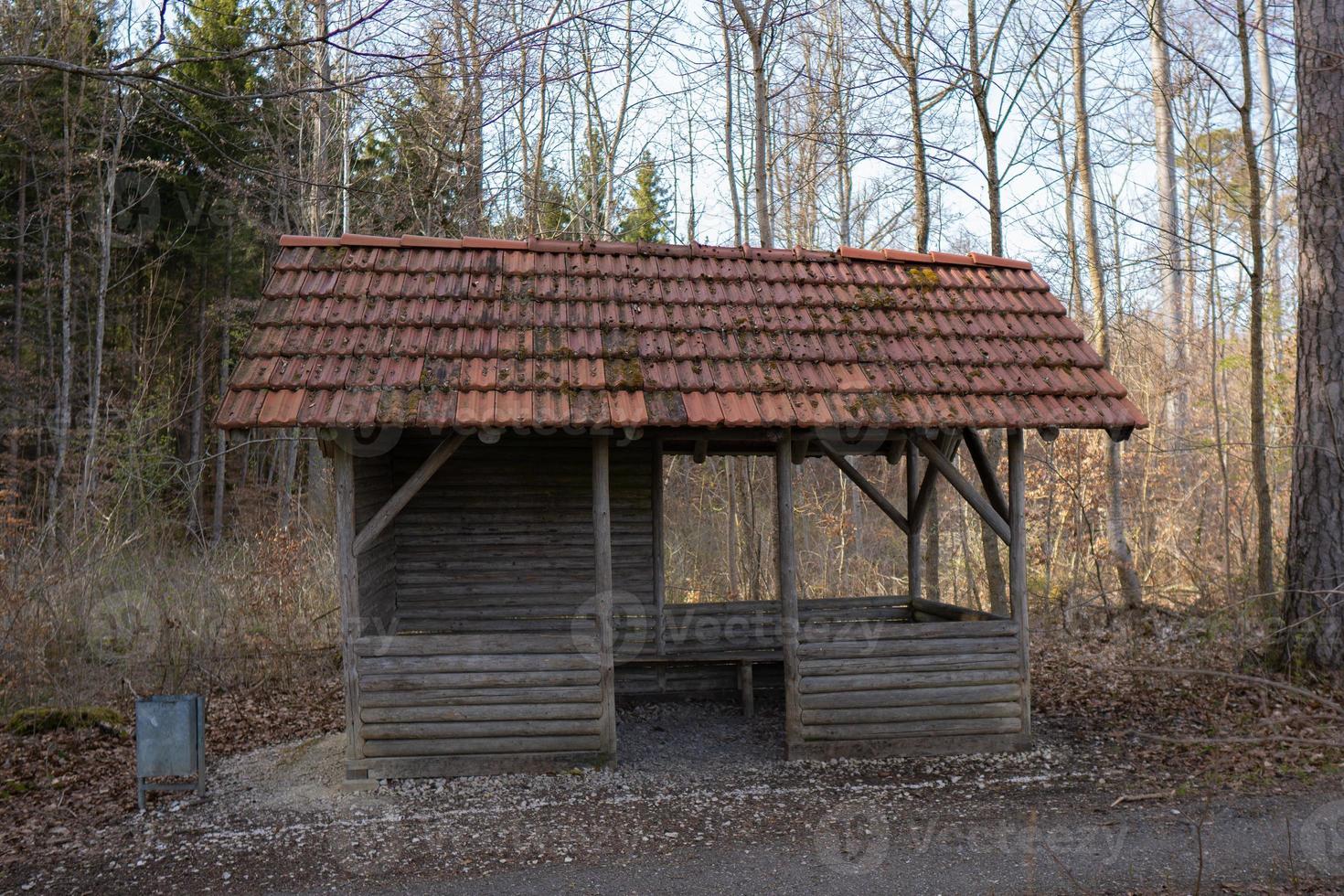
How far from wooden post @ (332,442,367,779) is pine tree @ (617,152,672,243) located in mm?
12377

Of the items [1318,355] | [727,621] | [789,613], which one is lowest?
[727,621]

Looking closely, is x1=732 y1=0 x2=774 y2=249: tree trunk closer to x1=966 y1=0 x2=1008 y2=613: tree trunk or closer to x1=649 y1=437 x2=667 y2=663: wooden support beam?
x1=966 y1=0 x2=1008 y2=613: tree trunk

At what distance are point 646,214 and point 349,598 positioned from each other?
52.9ft

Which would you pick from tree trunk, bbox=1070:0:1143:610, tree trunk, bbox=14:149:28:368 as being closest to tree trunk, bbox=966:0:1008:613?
tree trunk, bbox=1070:0:1143:610

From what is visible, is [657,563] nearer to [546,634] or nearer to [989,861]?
[546,634]

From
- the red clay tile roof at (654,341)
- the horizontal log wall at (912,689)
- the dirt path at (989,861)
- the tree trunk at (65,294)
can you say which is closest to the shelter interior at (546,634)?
the horizontal log wall at (912,689)

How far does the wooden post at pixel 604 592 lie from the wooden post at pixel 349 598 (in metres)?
1.61

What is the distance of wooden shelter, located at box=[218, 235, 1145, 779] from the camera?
6.50 meters

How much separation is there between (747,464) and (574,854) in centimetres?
802

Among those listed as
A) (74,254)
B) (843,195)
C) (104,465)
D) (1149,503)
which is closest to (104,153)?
(74,254)

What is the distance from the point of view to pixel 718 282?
7949mm

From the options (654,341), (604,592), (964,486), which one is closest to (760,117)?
(654,341)

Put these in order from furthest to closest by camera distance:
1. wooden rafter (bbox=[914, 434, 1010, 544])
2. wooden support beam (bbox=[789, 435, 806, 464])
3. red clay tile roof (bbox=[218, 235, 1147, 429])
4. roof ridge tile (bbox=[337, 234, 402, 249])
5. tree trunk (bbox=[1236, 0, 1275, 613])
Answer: tree trunk (bbox=[1236, 0, 1275, 613]), roof ridge tile (bbox=[337, 234, 402, 249]), wooden support beam (bbox=[789, 435, 806, 464]), wooden rafter (bbox=[914, 434, 1010, 544]), red clay tile roof (bbox=[218, 235, 1147, 429])

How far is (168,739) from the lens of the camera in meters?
6.30
